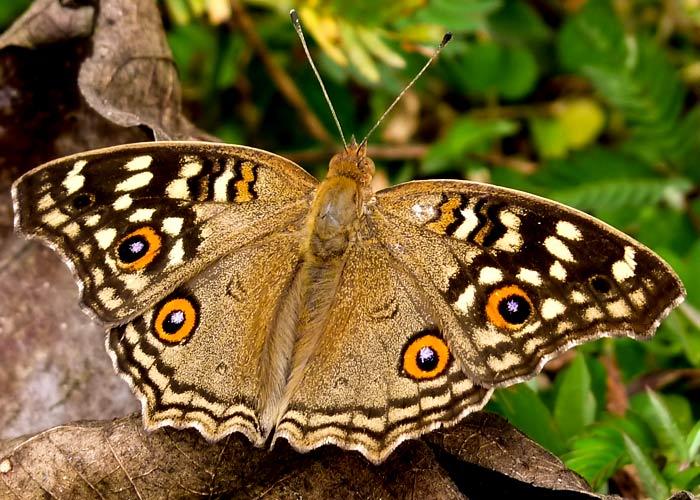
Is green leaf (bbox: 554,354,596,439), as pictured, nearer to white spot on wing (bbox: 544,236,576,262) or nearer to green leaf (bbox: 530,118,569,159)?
white spot on wing (bbox: 544,236,576,262)

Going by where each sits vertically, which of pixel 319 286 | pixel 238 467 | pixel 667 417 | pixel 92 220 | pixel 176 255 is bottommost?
pixel 238 467

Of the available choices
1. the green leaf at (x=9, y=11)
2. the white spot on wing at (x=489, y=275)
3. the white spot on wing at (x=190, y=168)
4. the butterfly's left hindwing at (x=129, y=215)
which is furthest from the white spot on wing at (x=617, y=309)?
the green leaf at (x=9, y=11)

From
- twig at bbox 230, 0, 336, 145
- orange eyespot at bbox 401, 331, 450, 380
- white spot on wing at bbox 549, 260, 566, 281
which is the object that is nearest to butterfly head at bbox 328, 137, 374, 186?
orange eyespot at bbox 401, 331, 450, 380

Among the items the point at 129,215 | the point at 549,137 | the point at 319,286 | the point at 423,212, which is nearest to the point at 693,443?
the point at 423,212

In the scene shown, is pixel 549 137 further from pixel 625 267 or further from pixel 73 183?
pixel 73 183

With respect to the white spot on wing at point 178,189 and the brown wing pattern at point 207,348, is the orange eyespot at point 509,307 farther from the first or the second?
the white spot on wing at point 178,189

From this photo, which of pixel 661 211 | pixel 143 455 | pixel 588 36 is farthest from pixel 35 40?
pixel 661 211
